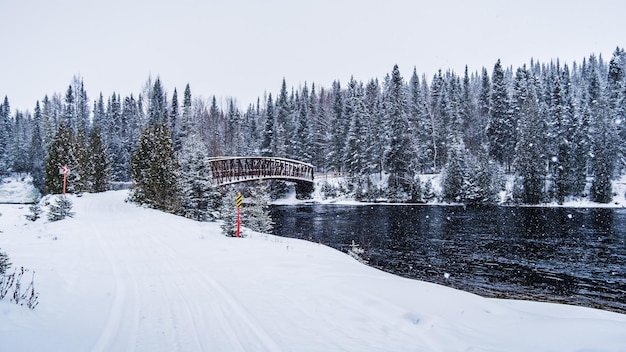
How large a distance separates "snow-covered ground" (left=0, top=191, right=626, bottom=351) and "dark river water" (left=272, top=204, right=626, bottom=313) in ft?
20.1

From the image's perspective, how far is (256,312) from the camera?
598 centimetres

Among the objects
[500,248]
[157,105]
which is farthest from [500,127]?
[157,105]

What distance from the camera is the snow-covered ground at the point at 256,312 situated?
482 centimetres

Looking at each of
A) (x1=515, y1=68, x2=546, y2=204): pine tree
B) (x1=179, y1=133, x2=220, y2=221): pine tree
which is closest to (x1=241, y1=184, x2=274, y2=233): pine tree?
(x1=179, y1=133, x2=220, y2=221): pine tree

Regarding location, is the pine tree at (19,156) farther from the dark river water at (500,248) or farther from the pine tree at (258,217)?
the pine tree at (258,217)

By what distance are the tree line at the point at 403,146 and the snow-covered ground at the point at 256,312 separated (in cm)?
1491

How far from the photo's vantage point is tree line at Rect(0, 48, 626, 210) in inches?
1015

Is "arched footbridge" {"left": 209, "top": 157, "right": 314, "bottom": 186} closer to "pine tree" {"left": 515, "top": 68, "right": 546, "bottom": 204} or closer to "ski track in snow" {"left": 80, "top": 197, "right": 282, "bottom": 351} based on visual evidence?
"ski track in snow" {"left": 80, "top": 197, "right": 282, "bottom": 351}

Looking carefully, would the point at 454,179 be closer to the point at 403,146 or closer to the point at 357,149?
the point at 403,146

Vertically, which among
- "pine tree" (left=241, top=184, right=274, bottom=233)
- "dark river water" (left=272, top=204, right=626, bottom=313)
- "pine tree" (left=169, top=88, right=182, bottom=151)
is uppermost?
"pine tree" (left=169, top=88, right=182, bottom=151)

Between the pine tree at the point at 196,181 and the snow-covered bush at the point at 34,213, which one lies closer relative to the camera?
the snow-covered bush at the point at 34,213

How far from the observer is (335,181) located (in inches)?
2312

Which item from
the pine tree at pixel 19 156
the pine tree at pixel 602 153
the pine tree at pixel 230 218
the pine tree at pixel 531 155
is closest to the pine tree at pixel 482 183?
the pine tree at pixel 531 155

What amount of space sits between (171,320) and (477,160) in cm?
4854
